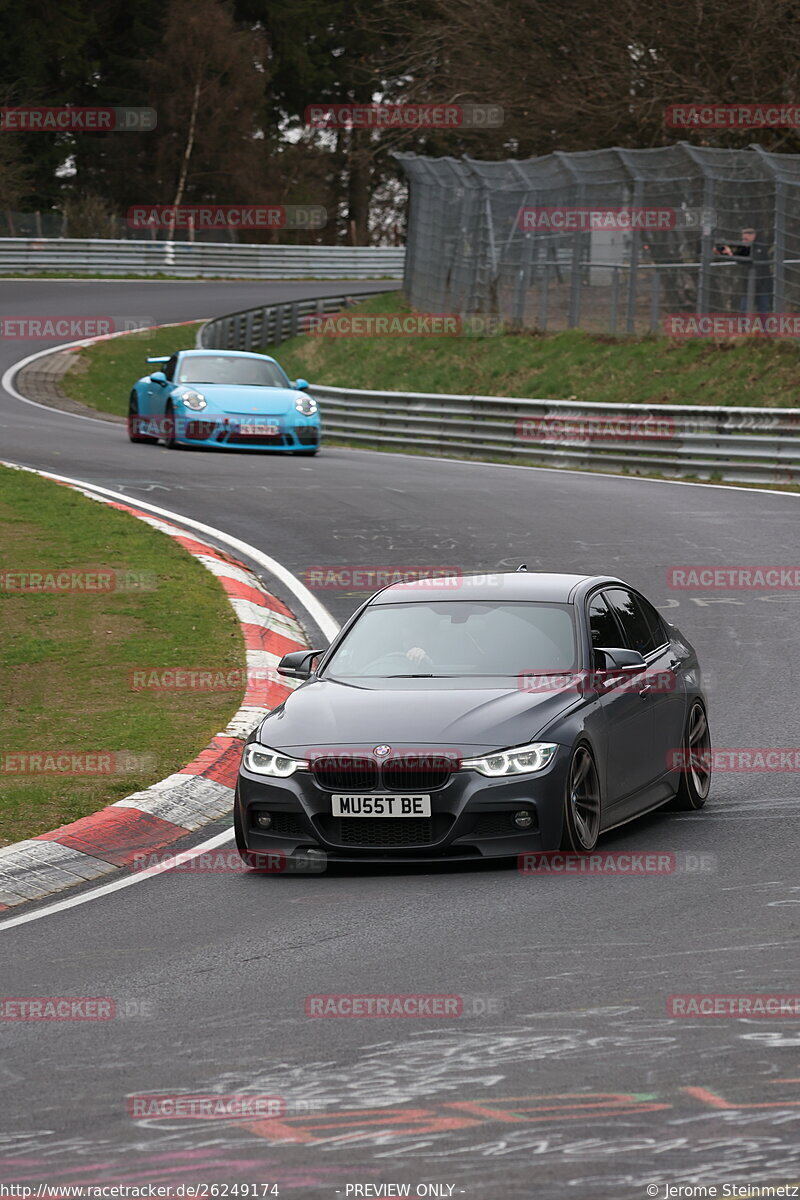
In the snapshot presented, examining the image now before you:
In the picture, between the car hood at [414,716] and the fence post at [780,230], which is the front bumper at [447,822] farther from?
the fence post at [780,230]

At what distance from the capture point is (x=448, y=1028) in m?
6.34

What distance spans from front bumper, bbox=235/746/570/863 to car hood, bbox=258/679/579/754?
195mm

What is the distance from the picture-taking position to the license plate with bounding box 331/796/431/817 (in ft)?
29.1

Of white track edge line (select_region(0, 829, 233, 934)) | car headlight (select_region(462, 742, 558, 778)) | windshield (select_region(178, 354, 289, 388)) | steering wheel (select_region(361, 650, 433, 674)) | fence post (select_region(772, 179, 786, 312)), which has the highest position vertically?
fence post (select_region(772, 179, 786, 312))

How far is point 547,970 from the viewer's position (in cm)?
702

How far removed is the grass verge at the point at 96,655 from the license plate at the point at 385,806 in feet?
6.19

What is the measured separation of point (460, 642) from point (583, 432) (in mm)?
Answer: 18427

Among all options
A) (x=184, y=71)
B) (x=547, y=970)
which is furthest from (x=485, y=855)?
(x=184, y=71)

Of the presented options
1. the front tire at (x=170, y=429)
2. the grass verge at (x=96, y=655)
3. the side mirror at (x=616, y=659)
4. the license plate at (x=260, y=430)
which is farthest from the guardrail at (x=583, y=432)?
the side mirror at (x=616, y=659)

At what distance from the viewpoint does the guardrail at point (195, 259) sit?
59188mm

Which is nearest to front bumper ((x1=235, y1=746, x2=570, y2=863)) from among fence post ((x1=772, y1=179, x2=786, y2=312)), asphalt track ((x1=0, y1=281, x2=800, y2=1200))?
asphalt track ((x1=0, y1=281, x2=800, y2=1200))

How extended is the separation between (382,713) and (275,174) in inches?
2890

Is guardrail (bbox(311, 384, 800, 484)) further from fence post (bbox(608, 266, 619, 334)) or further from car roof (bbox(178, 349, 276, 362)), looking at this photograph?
fence post (bbox(608, 266, 619, 334))

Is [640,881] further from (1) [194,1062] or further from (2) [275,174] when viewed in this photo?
(2) [275,174]
